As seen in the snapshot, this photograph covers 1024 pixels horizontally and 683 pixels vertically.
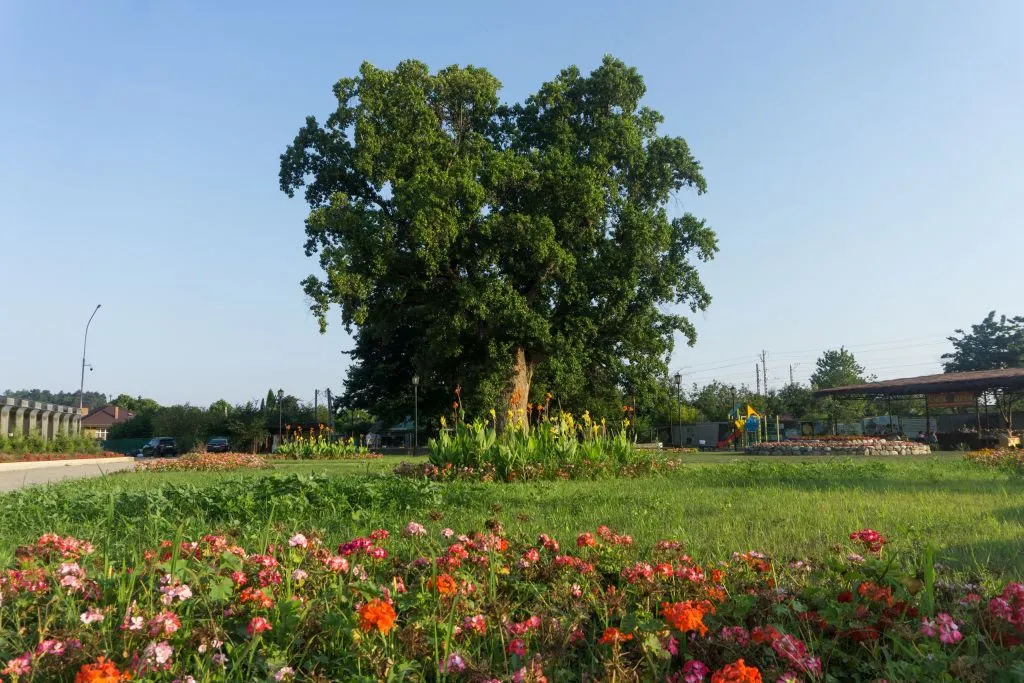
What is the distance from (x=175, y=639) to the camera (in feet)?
8.54

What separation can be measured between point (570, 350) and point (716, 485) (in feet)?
48.0

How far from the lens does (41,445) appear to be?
30469 mm

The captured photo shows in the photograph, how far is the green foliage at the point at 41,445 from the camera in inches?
1133

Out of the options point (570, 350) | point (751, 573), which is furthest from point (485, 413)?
point (751, 573)

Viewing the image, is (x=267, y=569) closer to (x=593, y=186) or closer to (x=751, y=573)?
(x=751, y=573)

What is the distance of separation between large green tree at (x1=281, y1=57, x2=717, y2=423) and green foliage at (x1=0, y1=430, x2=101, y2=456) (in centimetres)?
1450

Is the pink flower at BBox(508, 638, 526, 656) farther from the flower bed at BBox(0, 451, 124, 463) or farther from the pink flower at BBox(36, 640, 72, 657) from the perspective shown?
the flower bed at BBox(0, 451, 124, 463)

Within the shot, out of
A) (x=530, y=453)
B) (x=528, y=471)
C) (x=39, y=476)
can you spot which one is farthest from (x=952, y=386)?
(x=39, y=476)

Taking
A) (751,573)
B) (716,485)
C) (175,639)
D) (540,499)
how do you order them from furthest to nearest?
(716,485) < (540,499) < (751,573) < (175,639)

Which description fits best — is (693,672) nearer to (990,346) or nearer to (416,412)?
(416,412)

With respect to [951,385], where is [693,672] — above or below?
below

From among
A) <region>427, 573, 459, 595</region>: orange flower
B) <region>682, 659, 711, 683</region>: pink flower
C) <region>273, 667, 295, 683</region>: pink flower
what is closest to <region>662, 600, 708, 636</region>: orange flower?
<region>682, 659, 711, 683</region>: pink flower

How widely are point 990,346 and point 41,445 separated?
270 feet

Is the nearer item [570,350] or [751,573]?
[751,573]
